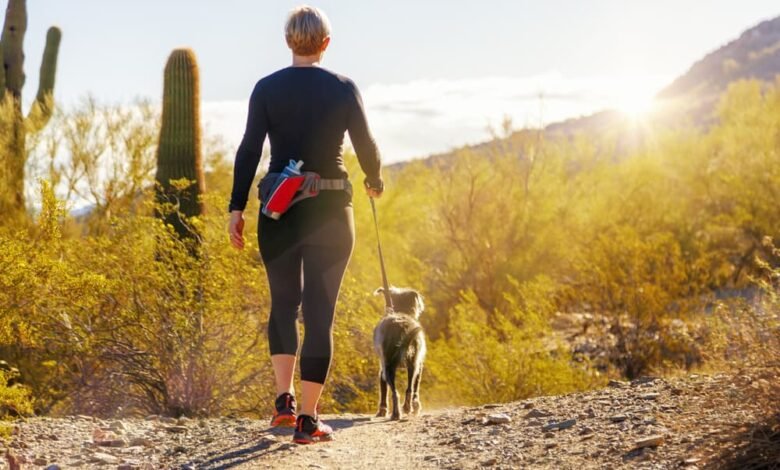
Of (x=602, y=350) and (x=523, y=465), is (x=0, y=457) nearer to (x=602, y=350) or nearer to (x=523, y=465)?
(x=523, y=465)

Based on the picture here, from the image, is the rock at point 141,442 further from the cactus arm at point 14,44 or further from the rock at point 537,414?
the cactus arm at point 14,44

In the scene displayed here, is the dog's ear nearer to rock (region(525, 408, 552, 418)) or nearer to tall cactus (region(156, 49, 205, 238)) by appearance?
rock (region(525, 408, 552, 418))

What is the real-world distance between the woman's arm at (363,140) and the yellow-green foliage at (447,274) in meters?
2.01

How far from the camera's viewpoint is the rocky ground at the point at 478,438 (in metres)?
5.31

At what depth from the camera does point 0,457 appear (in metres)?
6.06

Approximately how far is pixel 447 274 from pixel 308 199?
1552cm

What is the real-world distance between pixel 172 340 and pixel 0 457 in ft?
12.8

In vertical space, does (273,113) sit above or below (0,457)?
above

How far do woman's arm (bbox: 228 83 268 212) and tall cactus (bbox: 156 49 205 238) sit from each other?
7662mm

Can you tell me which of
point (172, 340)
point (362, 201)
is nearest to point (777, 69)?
point (362, 201)

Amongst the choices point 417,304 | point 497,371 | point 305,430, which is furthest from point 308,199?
point 497,371

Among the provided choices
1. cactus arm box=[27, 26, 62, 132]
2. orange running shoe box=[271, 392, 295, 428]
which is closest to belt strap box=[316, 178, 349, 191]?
orange running shoe box=[271, 392, 295, 428]

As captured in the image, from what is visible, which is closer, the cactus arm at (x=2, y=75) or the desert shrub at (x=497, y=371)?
the desert shrub at (x=497, y=371)

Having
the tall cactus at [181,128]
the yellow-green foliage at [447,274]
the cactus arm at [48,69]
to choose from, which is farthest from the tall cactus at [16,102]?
the tall cactus at [181,128]
